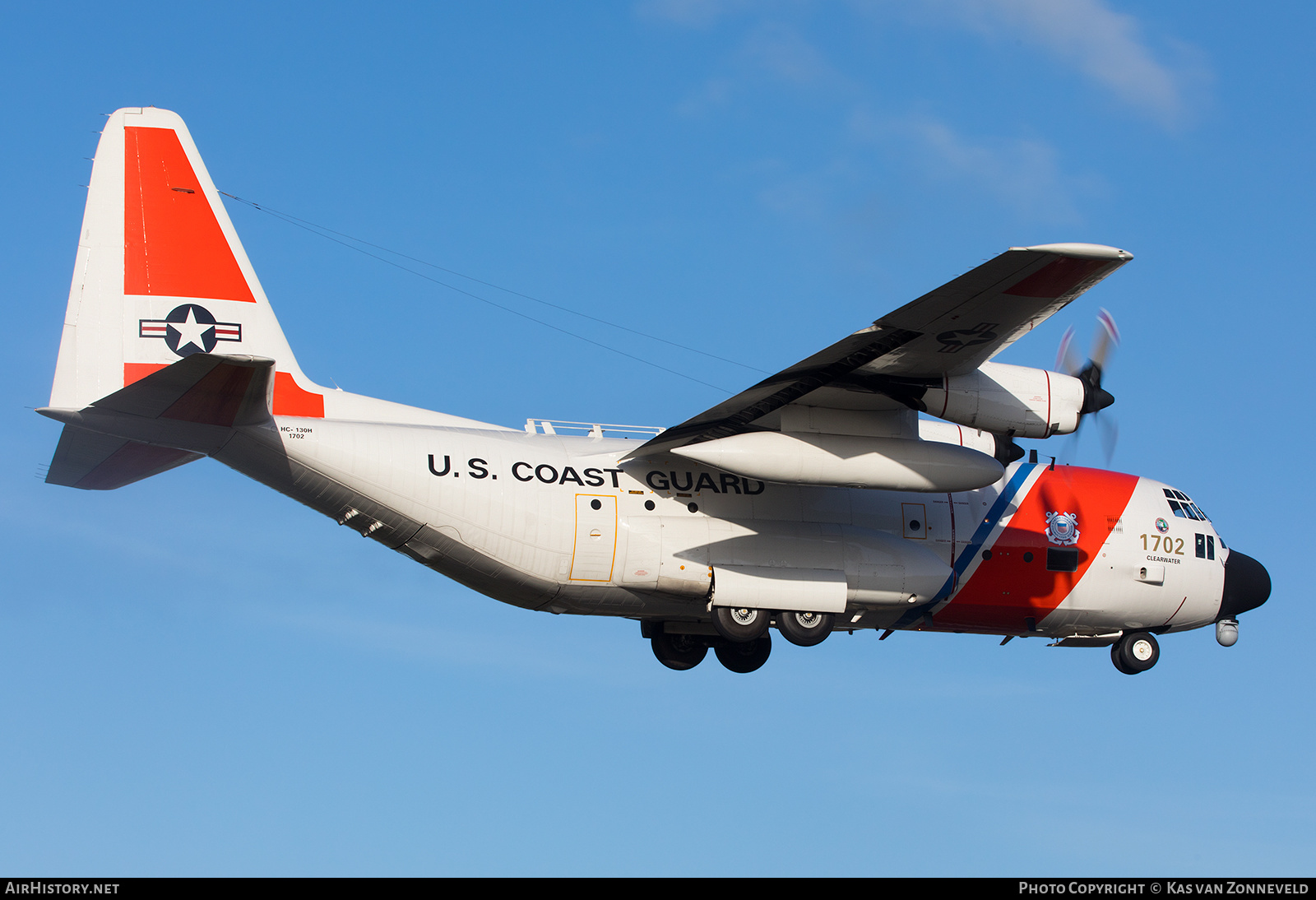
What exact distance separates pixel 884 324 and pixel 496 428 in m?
5.76

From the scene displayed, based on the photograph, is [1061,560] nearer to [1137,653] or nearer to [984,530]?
[984,530]

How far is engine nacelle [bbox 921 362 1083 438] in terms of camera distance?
16.5m

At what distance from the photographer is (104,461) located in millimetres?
17266

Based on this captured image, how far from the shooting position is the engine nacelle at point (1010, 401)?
1647 cm

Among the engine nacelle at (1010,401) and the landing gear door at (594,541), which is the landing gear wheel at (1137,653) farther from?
the landing gear door at (594,541)

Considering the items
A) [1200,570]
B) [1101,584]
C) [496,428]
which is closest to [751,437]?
[496,428]

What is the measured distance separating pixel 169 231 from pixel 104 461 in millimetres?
3008

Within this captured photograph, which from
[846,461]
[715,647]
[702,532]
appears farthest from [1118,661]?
[702,532]

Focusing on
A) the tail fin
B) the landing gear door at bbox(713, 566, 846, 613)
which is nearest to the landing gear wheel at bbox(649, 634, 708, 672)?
the landing gear door at bbox(713, 566, 846, 613)

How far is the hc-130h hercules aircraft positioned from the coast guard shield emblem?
1.19 metres

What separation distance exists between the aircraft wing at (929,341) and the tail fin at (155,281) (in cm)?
521

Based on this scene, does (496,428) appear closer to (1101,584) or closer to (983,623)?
(983,623)
